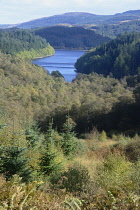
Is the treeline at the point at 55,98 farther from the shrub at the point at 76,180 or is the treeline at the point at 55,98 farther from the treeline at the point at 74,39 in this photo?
the treeline at the point at 74,39

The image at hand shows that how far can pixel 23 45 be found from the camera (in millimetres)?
113812

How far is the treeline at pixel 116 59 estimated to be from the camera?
78.6 m

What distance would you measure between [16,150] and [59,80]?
56.8 metres

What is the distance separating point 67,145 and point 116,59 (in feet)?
242

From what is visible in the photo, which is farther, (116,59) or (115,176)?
(116,59)

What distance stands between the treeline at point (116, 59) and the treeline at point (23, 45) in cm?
2769

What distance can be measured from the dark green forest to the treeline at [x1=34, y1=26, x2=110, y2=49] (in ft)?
286

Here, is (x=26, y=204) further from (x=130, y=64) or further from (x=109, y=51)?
(x=109, y=51)

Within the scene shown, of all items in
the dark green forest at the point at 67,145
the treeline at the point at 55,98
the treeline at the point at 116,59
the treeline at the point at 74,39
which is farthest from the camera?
the treeline at the point at 74,39

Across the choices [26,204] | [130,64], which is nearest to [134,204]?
[26,204]

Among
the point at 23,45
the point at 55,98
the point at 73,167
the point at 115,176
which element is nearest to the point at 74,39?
the point at 23,45

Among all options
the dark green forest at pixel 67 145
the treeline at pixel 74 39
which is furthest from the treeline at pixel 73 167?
the treeline at pixel 74 39

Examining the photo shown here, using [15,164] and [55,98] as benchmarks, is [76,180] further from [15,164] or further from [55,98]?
[55,98]

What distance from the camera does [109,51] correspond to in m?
93.1
